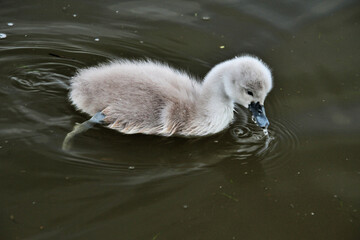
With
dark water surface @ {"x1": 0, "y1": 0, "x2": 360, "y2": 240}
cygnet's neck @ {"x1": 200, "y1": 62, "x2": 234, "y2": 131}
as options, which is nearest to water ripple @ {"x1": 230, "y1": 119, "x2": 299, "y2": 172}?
dark water surface @ {"x1": 0, "y1": 0, "x2": 360, "y2": 240}

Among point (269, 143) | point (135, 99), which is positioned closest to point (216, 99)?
point (269, 143)

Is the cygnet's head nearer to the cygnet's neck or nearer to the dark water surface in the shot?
the cygnet's neck

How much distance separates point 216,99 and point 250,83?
368 millimetres

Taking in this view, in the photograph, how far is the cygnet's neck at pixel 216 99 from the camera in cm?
402

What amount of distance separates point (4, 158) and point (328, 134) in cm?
249

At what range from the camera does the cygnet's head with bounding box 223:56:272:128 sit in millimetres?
3814

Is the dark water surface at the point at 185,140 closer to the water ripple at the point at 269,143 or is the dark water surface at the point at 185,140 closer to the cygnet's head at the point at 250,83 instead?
the water ripple at the point at 269,143

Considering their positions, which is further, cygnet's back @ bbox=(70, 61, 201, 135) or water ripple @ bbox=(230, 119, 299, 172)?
cygnet's back @ bbox=(70, 61, 201, 135)

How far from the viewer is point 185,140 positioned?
4.09m

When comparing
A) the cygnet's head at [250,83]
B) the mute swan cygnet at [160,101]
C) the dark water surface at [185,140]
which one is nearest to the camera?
the dark water surface at [185,140]

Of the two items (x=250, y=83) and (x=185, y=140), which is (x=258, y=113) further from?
(x=185, y=140)

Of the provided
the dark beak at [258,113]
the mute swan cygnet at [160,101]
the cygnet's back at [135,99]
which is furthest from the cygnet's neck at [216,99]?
the dark beak at [258,113]

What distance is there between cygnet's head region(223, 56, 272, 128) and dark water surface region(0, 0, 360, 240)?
0.96 feet

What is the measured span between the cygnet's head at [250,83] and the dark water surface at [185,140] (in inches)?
11.5
